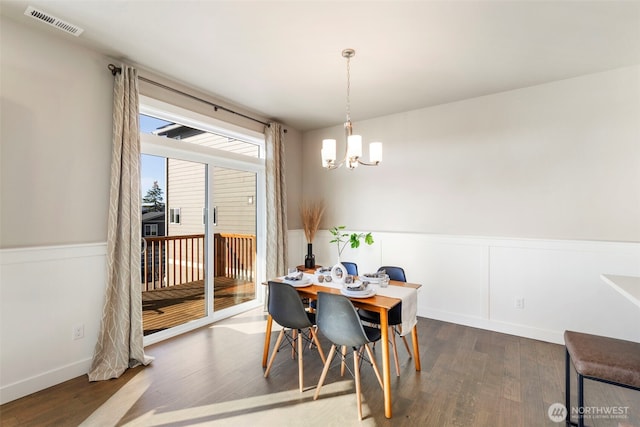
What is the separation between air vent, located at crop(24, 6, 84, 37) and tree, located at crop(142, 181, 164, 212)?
4.56ft

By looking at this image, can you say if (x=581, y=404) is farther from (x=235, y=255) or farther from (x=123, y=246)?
(x=235, y=255)

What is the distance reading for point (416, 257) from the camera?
385cm

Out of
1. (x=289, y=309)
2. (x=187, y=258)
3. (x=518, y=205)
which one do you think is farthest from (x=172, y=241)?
(x=518, y=205)

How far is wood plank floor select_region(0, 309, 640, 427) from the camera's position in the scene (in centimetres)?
191

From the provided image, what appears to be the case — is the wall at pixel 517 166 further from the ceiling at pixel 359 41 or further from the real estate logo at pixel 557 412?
the real estate logo at pixel 557 412

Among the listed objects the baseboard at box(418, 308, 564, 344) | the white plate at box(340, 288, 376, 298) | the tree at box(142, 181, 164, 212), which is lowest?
the baseboard at box(418, 308, 564, 344)

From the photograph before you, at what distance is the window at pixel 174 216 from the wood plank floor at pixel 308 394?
4.43 ft

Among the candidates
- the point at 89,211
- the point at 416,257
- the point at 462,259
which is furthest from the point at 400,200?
the point at 89,211

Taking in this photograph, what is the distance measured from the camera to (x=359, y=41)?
93.7 inches

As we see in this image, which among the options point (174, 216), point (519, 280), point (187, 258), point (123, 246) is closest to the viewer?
point (123, 246)

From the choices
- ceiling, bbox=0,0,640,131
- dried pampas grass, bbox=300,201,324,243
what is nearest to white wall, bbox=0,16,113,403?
ceiling, bbox=0,0,640,131

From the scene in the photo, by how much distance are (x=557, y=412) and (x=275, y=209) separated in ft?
11.3

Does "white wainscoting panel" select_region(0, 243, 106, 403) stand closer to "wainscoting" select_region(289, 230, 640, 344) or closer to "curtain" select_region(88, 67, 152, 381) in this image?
"curtain" select_region(88, 67, 152, 381)

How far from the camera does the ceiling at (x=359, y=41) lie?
2012 mm
